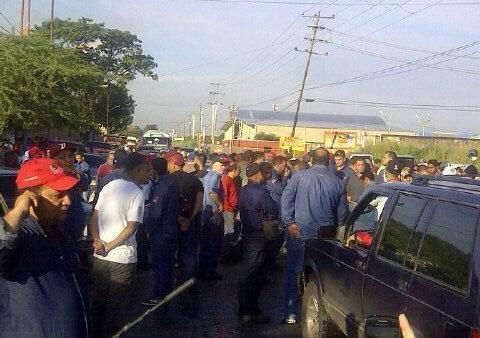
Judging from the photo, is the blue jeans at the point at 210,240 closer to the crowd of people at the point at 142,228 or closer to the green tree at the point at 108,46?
the crowd of people at the point at 142,228

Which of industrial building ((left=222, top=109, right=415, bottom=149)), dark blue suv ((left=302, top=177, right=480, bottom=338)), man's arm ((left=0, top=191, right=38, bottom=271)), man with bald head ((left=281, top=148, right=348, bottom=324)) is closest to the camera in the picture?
man's arm ((left=0, top=191, right=38, bottom=271))

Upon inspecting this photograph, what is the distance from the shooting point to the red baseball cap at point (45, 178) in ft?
12.1

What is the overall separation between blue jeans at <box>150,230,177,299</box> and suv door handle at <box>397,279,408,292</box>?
14.3 ft

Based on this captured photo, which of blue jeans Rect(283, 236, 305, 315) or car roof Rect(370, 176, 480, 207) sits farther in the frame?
blue jeans Rect(283, 236, 305, 315)

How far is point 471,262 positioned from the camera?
4.27 m

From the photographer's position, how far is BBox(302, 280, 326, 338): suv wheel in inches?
280

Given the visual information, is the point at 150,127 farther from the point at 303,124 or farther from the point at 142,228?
the point at 142,228

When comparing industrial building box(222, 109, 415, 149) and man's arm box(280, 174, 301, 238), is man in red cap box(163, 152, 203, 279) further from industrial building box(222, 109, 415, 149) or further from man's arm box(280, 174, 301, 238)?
industrial building box(222, 109, 415, 149)

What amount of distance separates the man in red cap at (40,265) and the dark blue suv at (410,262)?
206cm

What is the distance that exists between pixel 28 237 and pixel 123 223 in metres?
3.02

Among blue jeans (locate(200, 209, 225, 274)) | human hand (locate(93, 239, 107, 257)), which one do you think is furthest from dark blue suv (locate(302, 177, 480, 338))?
blue jeans (locate(200, 209, 225, 274))

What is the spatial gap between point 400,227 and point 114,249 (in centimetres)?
241

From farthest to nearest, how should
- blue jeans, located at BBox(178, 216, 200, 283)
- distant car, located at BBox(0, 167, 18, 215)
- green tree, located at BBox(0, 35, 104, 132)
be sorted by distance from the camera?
1. green tree, located at BBox(0, 35, 104, 132)
2. blue jeans, located at BBox(178, 216, 200, 283)
3. distant car, located at BBox(0, 167, 18, 215)

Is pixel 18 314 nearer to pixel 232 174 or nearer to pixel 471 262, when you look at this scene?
pixel 471 262
